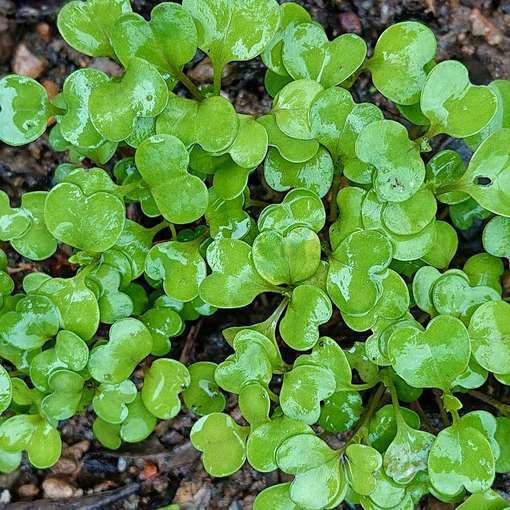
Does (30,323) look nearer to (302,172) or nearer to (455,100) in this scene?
(302,172)

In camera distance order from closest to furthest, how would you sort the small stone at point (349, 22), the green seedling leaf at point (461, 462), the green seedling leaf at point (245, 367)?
the green seedling leaf at point (461, 462)
the green seedling leaf at point (245, 367)
the small stone at point (349, 22)

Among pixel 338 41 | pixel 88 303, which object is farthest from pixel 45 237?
pixel 338 41

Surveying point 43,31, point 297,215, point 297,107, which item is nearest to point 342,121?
point 297,107

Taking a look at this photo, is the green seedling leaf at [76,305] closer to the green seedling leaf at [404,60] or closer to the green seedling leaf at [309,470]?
the green seedling leaf at [309,470]

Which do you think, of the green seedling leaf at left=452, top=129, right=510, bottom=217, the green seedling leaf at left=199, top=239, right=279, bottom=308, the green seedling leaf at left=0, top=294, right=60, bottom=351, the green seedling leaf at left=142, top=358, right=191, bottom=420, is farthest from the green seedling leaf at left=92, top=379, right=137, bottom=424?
the green seedling leaf at left=452, top=129, right=510, bottom=217

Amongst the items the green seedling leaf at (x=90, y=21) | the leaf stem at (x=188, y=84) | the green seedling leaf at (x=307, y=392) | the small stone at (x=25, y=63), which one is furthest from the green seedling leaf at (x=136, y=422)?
the small stone at (x=25, y=63)

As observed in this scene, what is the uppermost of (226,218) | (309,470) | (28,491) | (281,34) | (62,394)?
(281,34)
